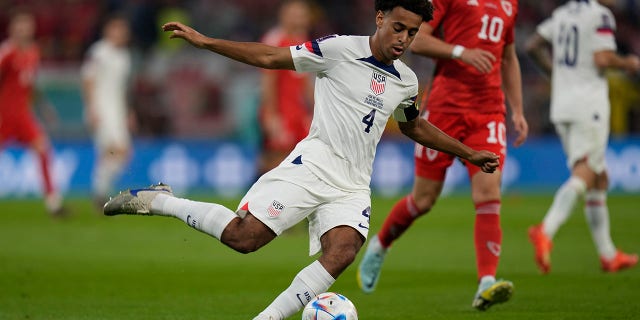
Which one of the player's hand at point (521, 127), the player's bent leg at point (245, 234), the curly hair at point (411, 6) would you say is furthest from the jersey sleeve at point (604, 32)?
the player's bent leg at point (245, 234)

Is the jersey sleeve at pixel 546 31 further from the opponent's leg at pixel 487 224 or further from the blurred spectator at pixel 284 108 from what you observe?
the blurred spectator at pixel 284 108

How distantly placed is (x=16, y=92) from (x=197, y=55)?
7483 millimetres

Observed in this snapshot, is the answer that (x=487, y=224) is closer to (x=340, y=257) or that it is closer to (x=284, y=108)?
(x=340, y=257)

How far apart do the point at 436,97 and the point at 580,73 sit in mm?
2970

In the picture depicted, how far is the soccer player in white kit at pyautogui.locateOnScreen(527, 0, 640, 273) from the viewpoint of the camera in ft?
33.9

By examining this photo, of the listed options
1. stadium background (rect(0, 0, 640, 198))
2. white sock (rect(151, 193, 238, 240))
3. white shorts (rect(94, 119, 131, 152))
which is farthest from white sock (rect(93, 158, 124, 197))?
white sock (rect(151, 193, 238, 240))

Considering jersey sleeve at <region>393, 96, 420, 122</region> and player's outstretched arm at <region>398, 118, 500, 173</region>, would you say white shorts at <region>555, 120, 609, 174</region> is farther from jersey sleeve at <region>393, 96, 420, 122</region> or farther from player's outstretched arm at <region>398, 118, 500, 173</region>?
jersey sleeve at <region>393, 96, 420, 122</region>

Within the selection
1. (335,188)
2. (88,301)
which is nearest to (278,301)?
(335,188)

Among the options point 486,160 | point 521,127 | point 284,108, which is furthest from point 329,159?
point 284,108

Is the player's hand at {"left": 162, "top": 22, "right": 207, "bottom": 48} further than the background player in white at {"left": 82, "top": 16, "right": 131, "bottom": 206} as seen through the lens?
No

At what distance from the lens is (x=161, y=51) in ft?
78.2

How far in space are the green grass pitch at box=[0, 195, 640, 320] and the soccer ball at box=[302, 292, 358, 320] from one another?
1.06 m

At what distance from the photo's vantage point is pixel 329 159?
641 centimetres

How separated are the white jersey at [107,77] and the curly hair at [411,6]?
1185cm
